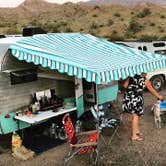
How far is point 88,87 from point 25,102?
1997 millimetres

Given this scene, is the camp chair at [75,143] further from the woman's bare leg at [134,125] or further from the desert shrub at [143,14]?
the desert shrub at [143,14]

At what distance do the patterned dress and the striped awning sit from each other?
0.47 metres

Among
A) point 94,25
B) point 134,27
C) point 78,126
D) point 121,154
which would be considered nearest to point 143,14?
point 94,25

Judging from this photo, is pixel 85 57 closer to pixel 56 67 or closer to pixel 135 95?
pixel 56 67

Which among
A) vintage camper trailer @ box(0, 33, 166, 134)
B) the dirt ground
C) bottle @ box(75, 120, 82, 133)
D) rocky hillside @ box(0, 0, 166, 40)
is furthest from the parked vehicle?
rocky hillside @ box(0, 0, 166, 40)

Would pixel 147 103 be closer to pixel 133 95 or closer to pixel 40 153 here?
pixel 133 95

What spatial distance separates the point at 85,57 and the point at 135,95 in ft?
5.39

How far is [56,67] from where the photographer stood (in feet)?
23.0

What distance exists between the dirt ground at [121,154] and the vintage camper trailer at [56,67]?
768mm

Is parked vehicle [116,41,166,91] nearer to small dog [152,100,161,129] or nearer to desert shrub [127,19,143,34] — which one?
small dog [152,100,161,129]

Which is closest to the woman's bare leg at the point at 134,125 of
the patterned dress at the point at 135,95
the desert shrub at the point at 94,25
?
the patterned dress at the point at 135,95

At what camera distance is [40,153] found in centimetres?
800

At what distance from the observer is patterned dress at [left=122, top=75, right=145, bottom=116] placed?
324 inches

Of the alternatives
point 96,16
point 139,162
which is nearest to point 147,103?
point 139,162
